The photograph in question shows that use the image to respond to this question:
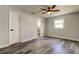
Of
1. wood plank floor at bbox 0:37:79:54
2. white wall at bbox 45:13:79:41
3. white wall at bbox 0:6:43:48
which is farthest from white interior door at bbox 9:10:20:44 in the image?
white wall at bbox 45:13:79:41

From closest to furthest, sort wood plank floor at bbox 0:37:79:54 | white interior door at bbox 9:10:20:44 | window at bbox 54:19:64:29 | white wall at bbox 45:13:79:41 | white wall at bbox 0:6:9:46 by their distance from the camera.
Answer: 1. wood plank floor at bbox 0:37:79:54
2. white wall at bbox 0:6:9:46
3. white interior door at bbox 9:10:20:44
4. white wall at bbox 45:13:79:41
5. window at bbox 54:19:64:29

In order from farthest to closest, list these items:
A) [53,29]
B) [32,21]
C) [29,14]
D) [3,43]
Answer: [53,29], [32,21], [29,14], [3,43]

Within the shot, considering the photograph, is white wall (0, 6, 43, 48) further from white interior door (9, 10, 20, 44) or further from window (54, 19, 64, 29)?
window (54, 19, 64, 29)

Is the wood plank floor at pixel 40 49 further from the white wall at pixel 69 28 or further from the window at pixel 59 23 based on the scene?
the window at pixel 59 23

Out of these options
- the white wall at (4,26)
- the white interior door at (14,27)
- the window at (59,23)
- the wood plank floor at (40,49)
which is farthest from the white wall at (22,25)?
the window at (59,23)

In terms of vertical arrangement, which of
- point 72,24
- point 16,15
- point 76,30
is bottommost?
point 76,30

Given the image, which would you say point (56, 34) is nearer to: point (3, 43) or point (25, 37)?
point (25, 37)

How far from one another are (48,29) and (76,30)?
11.7 ft

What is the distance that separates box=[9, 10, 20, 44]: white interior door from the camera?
484 centimetres

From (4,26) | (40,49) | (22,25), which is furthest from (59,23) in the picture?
(4,26)

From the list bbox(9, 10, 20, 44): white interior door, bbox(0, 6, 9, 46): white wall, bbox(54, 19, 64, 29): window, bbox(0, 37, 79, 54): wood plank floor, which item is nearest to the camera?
bbox(0, 37, 79, 54): wood plank floor

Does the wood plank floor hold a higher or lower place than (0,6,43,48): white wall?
lower

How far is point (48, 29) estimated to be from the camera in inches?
381
